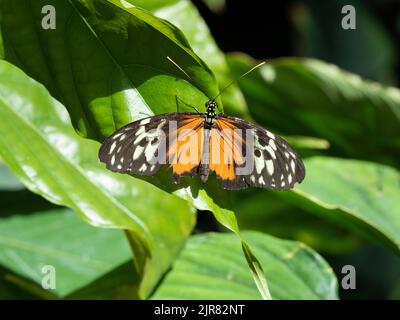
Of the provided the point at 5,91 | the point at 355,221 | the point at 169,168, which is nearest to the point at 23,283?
the point at 5,91

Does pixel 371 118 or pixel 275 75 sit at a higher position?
pixel 275 75

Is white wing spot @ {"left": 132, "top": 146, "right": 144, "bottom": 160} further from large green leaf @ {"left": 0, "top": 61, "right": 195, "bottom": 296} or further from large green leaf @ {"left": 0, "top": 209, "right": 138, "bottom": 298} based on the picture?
large green leaf @ {"left": 0, "top": 209, "right": 138, "bottom": 298}

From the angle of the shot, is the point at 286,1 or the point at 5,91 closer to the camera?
the point at 5,91

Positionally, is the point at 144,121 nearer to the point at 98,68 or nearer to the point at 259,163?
the point at 98,68

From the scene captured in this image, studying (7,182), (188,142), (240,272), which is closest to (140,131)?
(188,142)

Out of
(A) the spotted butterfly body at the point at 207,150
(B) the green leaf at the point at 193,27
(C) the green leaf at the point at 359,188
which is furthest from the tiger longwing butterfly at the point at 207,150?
(B) the green leaf at the point at 193,27

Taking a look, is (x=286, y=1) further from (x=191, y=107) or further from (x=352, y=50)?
(x=191, y=107)
